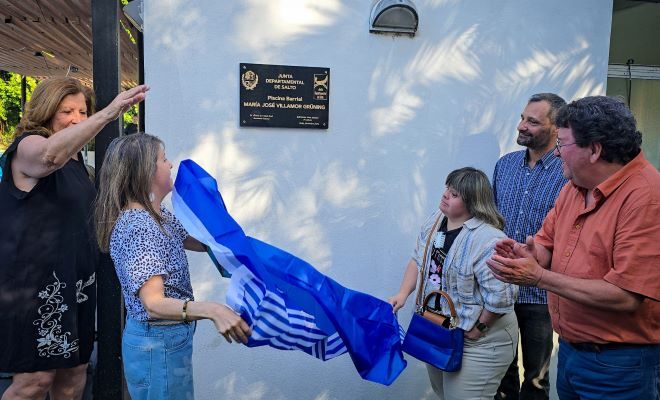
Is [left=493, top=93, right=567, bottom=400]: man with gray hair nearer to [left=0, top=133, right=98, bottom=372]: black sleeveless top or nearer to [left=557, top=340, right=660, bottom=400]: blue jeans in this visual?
[left=557, top=340, right=660, bottom=400]: blue jeans

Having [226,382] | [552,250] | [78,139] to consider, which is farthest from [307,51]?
[226,382]

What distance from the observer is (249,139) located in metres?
3.88

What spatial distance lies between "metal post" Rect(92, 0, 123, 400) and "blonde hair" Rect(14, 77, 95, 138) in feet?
1.98

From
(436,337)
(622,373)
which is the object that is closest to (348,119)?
(436,337)

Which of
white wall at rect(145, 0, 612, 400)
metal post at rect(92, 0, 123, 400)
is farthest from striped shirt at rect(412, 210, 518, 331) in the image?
metal post at rect(92, 0, 123, 400)

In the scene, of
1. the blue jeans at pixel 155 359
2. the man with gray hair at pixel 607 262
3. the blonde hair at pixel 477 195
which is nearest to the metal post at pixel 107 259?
the blue jeans at pixel 155 359

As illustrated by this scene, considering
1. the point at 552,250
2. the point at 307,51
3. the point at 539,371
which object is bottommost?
the point at 539,371

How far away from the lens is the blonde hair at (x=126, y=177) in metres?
2.41

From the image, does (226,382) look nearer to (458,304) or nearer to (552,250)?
(458,304)

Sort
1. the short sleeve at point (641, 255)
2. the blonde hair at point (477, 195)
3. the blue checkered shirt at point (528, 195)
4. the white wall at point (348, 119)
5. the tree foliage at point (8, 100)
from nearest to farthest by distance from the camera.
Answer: the short sleeve at point (641, 255)
the blonde hair at point (477, 195)
the blue checkered shirt at point (528, 195)
the white wall at point (348, 119)
the tree foliage at point (8, 100)

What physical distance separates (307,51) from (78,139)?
1.81 meters

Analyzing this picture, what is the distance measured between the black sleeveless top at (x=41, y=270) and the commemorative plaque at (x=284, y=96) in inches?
51.8

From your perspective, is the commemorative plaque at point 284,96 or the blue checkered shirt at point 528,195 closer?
the blue checkered shirt at point 528,195

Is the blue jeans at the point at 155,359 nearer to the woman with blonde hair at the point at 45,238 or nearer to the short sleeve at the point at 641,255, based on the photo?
the woman with blonde hair at the point at 45,238
